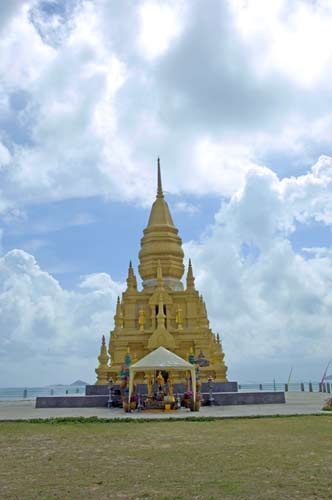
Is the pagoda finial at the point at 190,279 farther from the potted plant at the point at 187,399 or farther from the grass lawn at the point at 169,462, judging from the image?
the grass lawn at the point at 169,462

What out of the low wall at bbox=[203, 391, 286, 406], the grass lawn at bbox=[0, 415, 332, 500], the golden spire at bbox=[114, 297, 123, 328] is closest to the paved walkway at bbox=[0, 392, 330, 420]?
the low wall at bbox=[203, 391, 286, 406]

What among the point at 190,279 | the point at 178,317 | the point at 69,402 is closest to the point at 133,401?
the point at 69,402

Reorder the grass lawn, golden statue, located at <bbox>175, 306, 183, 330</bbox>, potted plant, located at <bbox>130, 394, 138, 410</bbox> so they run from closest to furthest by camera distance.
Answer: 1. the grass lawn
2. potted plant, located at <bbox>130, 394, 138, 410</bbox>
3. golden statue, located at <bbox>175, 306, 183, 330</bbox>

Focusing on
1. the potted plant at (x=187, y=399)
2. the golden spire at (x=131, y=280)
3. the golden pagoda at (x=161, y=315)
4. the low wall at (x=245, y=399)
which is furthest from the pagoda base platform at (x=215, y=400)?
the golden spire at (x=131, y=280)

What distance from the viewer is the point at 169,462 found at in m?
9.02

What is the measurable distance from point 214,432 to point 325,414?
6721 mm

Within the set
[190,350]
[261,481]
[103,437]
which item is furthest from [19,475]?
[190,350]

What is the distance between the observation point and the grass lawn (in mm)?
6992

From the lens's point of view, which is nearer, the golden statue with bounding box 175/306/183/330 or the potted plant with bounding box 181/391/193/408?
the potted plant with bounding box 181/391/193/408

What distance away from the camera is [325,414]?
18234 millimetres

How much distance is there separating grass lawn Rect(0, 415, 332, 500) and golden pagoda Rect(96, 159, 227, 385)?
1714 cm

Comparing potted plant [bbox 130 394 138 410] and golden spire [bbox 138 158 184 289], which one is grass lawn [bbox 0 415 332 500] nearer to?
potted plant [bbox 130 394 138 410]

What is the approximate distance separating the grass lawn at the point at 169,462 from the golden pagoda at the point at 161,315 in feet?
56.2

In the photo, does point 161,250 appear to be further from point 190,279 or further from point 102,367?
point 102,367
